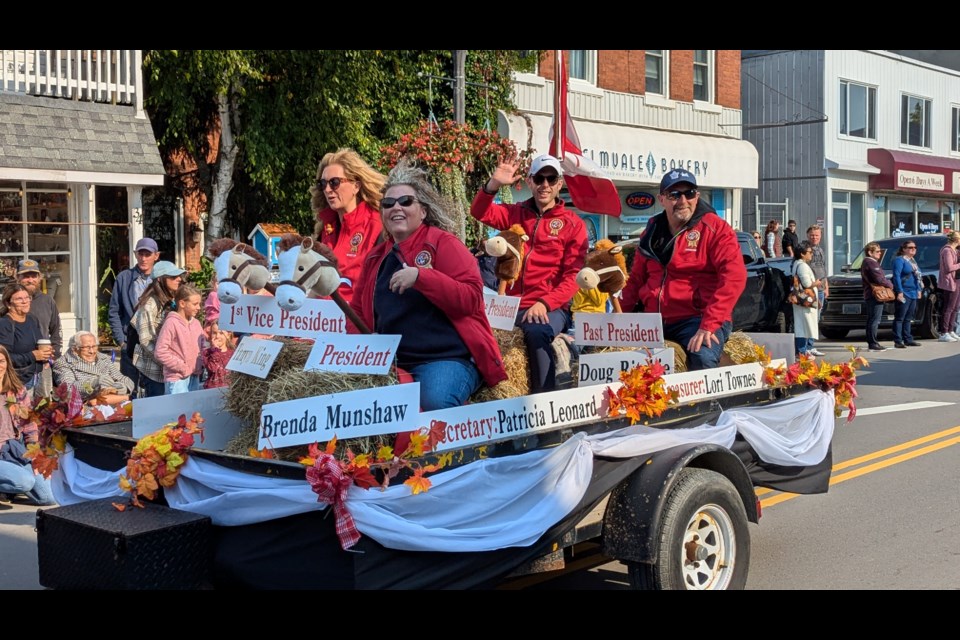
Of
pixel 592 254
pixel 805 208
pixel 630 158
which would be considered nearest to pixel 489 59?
pixel 630 158

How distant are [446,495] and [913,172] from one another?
3281 centimetres

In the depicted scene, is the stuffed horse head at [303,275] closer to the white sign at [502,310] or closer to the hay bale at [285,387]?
the hay bale at [285,387]

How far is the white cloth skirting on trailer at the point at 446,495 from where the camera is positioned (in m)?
3.83

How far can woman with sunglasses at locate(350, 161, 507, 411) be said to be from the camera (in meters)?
4.66

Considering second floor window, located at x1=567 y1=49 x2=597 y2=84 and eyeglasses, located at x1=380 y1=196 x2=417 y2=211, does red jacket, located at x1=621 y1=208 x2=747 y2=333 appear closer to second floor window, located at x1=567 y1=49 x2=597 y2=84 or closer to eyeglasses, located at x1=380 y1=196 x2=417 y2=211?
eyeglasses, located at x1=380 y1=196 x2=417 y2=211

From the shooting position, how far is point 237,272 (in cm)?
486

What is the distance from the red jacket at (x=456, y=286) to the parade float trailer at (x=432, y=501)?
39cm

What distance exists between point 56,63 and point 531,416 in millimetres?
12428

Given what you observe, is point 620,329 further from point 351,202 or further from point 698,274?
point 351,202

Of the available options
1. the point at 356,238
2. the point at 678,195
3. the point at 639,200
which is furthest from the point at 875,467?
the point at 639,200

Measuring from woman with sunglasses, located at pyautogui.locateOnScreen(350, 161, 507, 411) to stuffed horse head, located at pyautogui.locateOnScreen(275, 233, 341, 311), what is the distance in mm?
294

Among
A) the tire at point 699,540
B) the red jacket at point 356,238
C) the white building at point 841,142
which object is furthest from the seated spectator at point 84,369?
the white building at point 841,142
